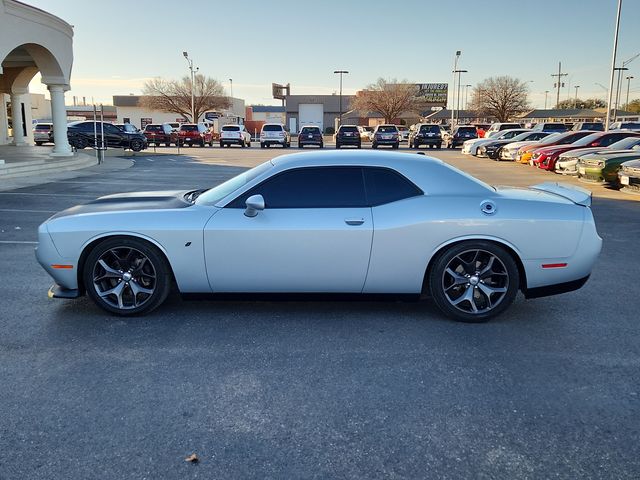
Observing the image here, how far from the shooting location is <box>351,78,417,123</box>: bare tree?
253ft

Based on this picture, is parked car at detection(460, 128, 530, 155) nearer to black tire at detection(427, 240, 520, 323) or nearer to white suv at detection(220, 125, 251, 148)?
white suv at detection(220, 125, 251, 148)

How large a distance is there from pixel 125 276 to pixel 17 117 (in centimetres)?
2846

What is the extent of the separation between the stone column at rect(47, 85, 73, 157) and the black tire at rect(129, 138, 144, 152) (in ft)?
32.4

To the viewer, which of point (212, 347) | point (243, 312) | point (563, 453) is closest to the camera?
point (563, 453)

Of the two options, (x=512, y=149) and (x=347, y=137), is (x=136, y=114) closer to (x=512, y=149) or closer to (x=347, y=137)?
(x=347, y=137)

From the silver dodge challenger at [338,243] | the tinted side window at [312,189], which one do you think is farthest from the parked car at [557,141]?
the tinted side window at [312,189]

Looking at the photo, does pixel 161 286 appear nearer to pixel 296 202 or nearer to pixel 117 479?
pixel 296 202

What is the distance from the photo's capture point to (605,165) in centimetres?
1527

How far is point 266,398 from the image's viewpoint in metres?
3.52

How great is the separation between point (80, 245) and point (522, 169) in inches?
830

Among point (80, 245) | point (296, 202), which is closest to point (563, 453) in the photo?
point (296, 202)

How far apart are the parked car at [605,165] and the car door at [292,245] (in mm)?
12696

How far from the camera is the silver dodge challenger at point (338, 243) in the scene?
473 centimetres

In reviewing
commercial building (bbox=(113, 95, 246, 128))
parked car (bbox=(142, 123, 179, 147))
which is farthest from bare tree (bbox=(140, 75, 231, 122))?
parked car (bbox=(142, 123, 179, 147))
